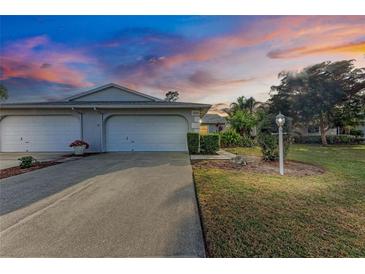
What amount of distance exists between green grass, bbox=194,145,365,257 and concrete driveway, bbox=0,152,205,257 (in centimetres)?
31

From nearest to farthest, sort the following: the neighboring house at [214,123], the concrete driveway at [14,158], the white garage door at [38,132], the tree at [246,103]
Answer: the concrete driveway at [14,158] < the white garage door at [38,132] < the tree at [246,103] < the neighboring house at [214,123]

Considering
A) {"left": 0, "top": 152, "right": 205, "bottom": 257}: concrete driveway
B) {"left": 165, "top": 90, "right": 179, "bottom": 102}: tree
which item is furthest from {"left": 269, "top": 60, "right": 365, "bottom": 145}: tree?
{"left": 0, "top": 152, "right": 205, "bottom": 257}: concrete driveway

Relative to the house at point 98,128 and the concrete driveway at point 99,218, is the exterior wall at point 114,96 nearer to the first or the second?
the house at point 98,128

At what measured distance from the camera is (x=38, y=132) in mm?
11820

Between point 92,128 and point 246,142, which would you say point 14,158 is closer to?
point 92,128

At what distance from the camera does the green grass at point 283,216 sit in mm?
2340

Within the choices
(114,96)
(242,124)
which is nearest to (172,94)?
(242,124)

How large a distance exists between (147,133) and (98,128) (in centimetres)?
287

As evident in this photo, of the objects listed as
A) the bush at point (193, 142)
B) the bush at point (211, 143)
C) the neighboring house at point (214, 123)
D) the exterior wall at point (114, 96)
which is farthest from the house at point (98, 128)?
the neighboring house at point (214, 123)

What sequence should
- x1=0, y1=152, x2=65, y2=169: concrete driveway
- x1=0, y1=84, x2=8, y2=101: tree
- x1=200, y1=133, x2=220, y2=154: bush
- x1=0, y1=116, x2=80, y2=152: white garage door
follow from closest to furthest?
x1=0, y1=152, x2=65, y2=169: concrete driveway → x1=200, y1=133, x2=220, y2=154: bush → x1=0, y1=116, x2=80, y2=152: white garage door → x1=0, y1=84, x2=8, y2=101: tree

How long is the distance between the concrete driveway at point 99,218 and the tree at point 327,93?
63.8 ft

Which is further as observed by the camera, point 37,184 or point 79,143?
point 79,143

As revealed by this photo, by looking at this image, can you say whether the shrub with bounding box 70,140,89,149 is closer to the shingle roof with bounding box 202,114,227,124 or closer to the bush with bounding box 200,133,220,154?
the bush with bounding box 200,133,220,154

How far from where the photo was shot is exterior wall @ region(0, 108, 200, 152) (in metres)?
11.7
